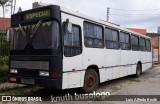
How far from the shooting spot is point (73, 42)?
8.02 meters

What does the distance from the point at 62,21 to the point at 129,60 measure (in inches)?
256

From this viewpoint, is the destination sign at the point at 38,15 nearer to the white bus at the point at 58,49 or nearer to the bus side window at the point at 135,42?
the white bus at the point at 58,49

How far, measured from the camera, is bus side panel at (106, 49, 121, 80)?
10.4 meters

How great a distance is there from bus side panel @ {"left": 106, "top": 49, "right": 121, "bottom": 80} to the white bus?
0.09 m

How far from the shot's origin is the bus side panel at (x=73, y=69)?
7.50 metres

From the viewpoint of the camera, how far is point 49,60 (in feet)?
24.0

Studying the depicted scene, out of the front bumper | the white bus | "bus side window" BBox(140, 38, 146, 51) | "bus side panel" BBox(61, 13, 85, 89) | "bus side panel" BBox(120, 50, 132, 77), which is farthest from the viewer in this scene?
"bus side window" BBox(140, 38, 146, 51)

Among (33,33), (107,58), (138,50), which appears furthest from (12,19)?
(138,50)

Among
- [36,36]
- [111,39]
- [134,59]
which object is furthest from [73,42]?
[134,59]

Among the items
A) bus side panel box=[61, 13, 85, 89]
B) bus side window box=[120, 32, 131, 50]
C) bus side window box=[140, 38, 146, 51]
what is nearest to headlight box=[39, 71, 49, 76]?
bus side panel box=[61, 13, 85, 89]

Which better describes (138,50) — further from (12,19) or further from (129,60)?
(12,19)

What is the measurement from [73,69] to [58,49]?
95cm

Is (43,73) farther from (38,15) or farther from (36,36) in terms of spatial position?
(38,15)

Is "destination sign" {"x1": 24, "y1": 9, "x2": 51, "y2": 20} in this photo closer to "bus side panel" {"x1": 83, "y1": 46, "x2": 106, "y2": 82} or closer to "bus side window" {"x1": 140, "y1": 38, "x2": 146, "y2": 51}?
"bus side panel" {"x1": 83, "y1": 46, "x2": 106, "y2": 82}
